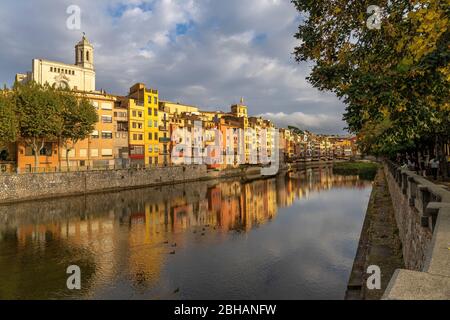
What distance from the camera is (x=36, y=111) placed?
48562mm

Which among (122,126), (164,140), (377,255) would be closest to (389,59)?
(377,255)

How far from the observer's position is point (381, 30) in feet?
35.6

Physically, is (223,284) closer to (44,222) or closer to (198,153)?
(44,222)

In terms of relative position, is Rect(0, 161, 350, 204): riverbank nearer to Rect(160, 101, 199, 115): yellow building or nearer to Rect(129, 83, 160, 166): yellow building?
Rect(129, 83, 160, 166): yellow building

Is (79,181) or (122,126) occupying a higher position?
(122,126)

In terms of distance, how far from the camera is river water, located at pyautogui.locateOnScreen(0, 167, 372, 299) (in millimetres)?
17500

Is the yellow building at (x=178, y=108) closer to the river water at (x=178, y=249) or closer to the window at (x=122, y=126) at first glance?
the window at (x=122, y=126)

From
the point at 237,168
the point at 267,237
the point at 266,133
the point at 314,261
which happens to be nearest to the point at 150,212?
the point at 267,237

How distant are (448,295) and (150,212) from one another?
1542 inches

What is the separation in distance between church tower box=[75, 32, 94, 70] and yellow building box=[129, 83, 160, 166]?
22924mm

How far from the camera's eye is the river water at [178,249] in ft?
57.4

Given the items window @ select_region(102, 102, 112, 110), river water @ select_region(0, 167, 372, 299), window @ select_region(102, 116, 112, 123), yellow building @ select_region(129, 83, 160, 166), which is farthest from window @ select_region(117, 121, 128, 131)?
river water @ select_region(0, 167, 372, 299)

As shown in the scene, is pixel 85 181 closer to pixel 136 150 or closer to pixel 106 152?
pixel 106 152

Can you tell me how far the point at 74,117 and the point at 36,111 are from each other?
6322mm
